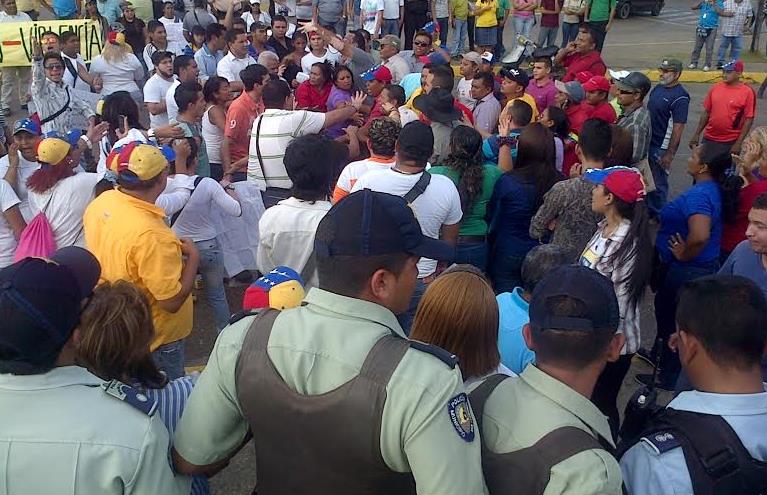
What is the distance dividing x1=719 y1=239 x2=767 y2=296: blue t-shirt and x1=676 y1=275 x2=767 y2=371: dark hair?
47.9 inches

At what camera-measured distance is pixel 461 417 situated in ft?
5.55

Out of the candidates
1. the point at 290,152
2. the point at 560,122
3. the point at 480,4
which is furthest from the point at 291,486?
the point at 480,4

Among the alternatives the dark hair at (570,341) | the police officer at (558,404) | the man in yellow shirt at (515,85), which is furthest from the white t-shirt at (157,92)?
the dark hair at (570,341)

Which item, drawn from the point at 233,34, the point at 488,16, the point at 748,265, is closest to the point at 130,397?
the point at 748,265

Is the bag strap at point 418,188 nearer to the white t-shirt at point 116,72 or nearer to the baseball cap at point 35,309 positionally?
the baseball cap at point 35,309

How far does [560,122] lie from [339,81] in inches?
93.3

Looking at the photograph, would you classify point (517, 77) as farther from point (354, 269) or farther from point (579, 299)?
point (354, 269)

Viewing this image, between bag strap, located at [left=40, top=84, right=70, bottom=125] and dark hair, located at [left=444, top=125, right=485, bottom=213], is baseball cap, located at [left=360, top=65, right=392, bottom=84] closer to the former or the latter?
dark hair, located at [left=444, top=125, right=485, bottom=213]

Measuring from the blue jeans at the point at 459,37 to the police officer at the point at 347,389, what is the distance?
1334cm

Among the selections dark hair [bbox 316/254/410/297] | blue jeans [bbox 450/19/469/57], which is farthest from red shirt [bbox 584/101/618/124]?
blue jeans [bbox 450/19/469/57]

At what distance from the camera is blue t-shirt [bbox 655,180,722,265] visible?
4191 mm

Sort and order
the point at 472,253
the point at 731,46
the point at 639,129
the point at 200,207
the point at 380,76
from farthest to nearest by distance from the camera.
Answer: the point at 731,46 < the point at 380,76 < the point at 639,129 < the point at 472,253 < the point at 200,207

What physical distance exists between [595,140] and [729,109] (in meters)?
3.58

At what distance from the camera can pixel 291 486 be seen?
A: 1856 millimetres
